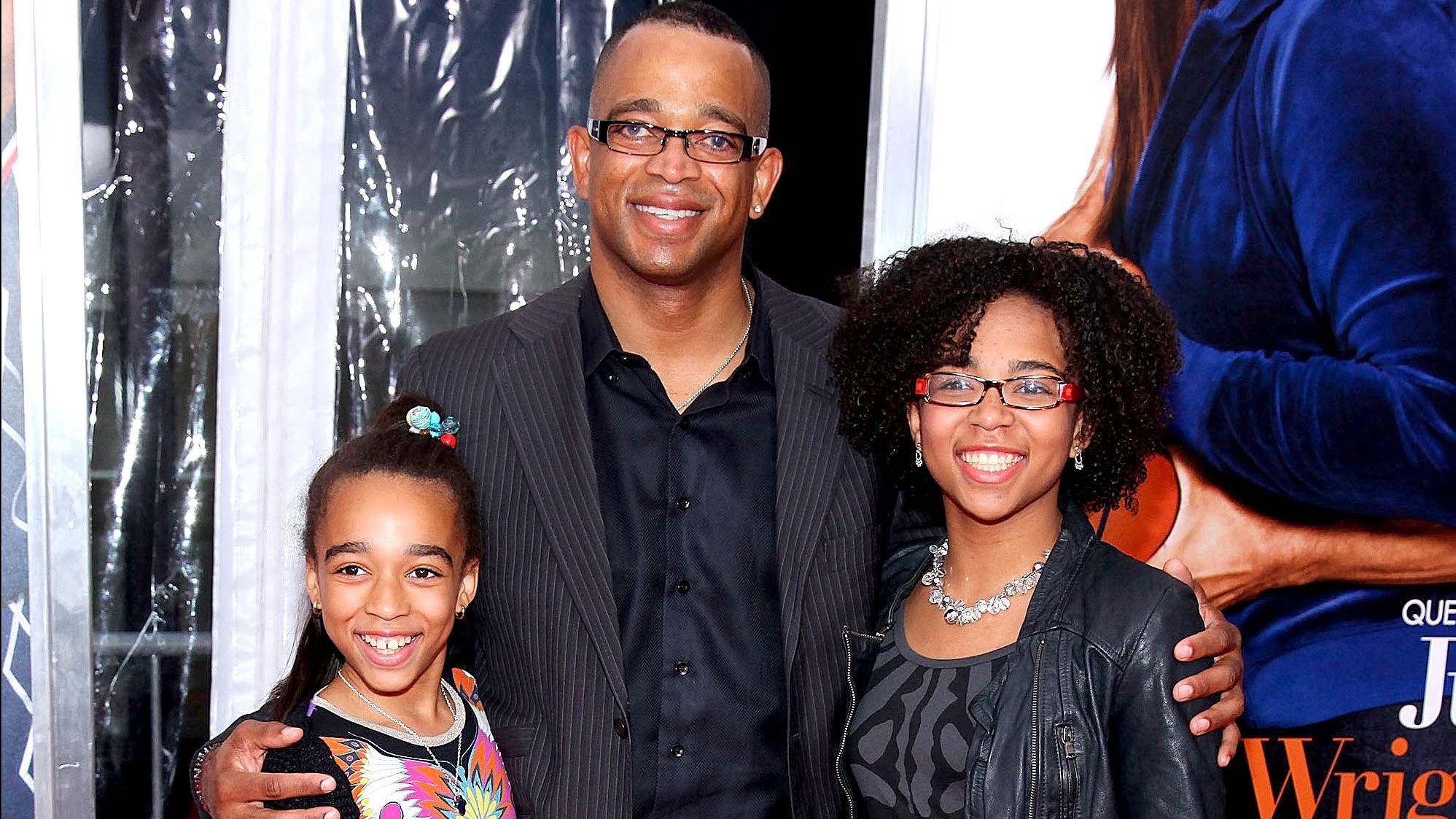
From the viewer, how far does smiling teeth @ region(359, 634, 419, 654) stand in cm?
170

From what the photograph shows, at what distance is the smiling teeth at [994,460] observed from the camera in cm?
170

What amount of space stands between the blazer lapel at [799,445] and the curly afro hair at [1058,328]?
0.04 m

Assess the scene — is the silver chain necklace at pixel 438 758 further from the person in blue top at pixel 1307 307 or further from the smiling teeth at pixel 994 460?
the person in blue top at pixel 1307 307

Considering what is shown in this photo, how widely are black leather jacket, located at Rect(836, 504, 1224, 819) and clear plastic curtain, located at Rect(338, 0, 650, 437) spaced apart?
1684 millimetres

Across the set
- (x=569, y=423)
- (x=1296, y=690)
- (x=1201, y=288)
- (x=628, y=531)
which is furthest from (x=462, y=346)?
(x=1296, y=690)

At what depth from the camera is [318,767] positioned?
1.59 m

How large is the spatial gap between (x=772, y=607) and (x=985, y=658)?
0.40 metres

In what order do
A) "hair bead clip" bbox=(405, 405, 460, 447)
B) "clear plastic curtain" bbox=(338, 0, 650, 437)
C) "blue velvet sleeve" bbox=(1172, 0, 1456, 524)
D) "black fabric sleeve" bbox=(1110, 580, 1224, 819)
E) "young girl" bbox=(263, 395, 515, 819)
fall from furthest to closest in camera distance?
"clear plastic curtain" bbox=(338, 0, 650, 437), "blue velvet sleeve" bbox=(1172, 0, 1456, 524), "hair bead clip" bbox=(405, 405, 460, 447), "young girl" bbox=(263, 395, 515, 819), "black fabric sleeve" bbox=(1110, 580, 1224, 819)

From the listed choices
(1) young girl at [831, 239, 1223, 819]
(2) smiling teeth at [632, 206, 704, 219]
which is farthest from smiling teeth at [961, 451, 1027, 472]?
(2) smiling teeth at [632, 206, 704, 219]

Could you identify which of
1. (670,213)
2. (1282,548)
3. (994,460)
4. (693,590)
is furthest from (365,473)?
(1282,548)

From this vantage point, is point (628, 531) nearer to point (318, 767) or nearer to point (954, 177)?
point (318, 767)

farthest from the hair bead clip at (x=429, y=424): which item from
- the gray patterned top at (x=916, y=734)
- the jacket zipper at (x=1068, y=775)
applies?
the jacket zipper at (x=1068, y=775)

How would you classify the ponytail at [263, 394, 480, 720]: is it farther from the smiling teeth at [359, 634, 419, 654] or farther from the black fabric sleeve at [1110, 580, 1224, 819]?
the black fabric sleeve at [1110, 580, 1224, 819]

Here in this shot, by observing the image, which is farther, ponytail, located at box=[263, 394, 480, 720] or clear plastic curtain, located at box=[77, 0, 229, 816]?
clear plastic curtain, located at box=[77, 0, 229, 816]
